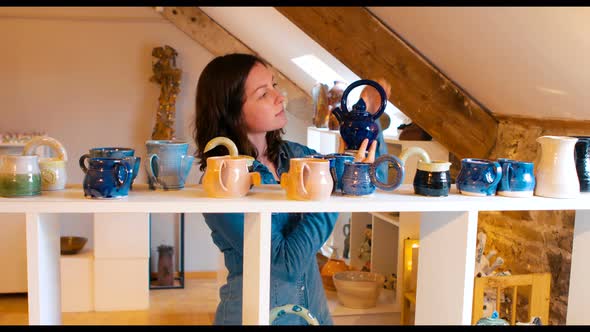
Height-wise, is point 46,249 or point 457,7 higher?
point 457,7

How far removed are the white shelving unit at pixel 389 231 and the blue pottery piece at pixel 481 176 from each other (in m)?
1.20

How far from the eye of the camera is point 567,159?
1.28 meters

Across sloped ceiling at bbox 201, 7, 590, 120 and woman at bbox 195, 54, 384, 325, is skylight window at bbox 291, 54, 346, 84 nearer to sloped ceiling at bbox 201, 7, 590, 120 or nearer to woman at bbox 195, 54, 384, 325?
sloped ceiling at bbox 201, 7, 590, 120

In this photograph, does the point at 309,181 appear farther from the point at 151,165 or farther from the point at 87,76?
the point at 87,76

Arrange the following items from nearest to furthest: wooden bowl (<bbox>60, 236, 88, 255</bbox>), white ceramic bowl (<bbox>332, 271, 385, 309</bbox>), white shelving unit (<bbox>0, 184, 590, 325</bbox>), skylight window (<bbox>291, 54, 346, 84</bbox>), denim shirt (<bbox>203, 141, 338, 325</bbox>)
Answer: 1. white shelving unit (<bbox>0, 184, 590, 325</bbox>)
2. denim shirt (<bbox>203, 141, 338, 325</bbox>)
3. white ceramic bowl (<bbox>332, 271, 385, 309</bbox>)
4. skylight window (<bbox>291, 54, 346, 84</bbox>)
5. wooden bowl (<bbox>60, 236, 88, 255</bbox>)

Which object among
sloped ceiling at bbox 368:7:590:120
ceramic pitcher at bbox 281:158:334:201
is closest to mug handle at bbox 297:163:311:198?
ceramic pitcher at bbox 281:158:334:201

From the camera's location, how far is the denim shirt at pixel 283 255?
145 cm

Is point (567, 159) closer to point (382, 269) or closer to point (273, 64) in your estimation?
point (382, 269)

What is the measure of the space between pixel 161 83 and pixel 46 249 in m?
3.58

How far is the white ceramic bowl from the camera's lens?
8.52 ft

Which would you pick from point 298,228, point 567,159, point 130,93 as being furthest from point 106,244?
point 567,159

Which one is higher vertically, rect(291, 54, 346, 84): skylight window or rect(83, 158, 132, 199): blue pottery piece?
rect(291, 54, 346, 84): skylight window

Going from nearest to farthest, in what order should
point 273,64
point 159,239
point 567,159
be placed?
1. point 567,159
2. point 273,64
3. point 159,239

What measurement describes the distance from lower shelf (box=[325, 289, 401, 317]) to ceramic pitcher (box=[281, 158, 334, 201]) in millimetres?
1514
